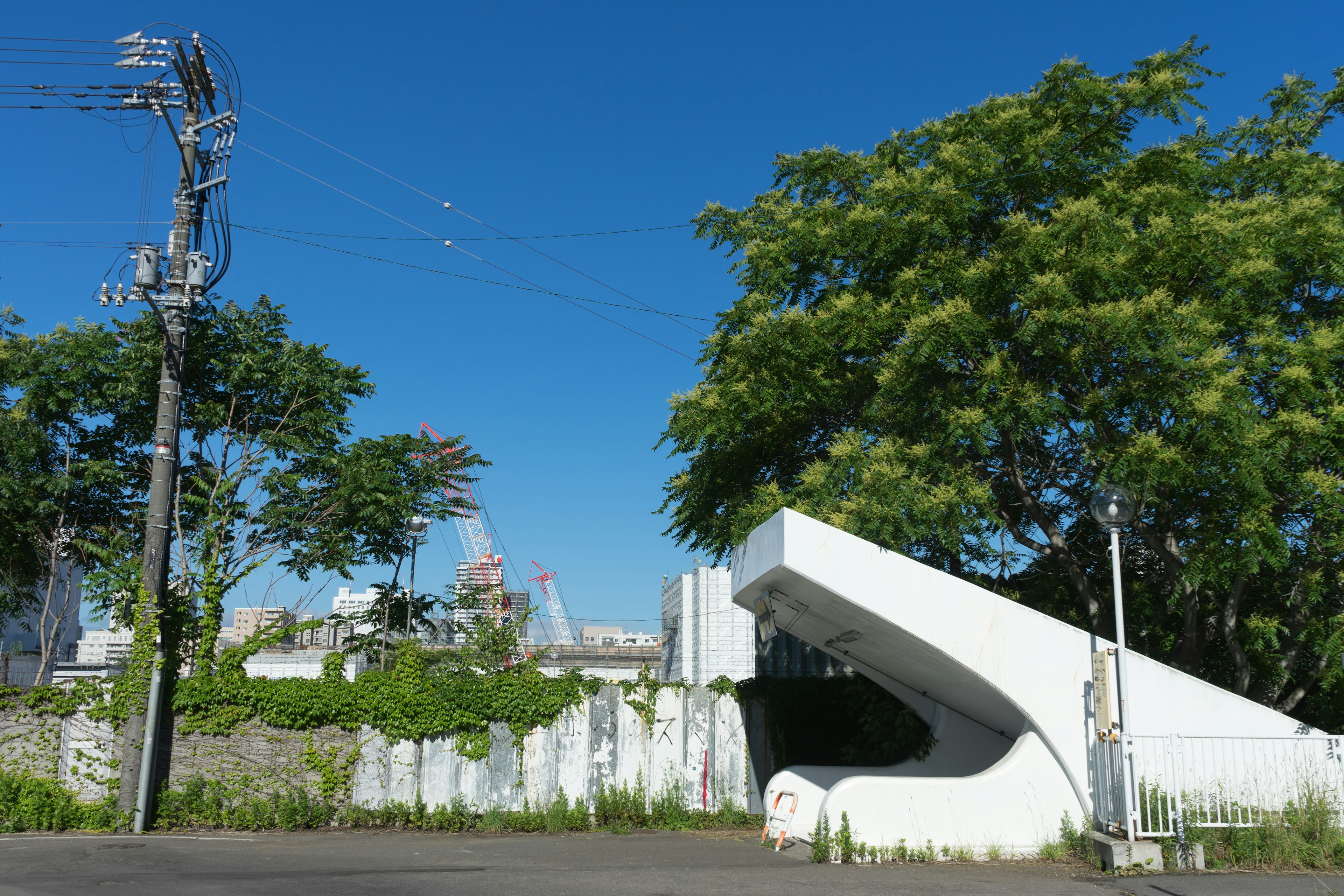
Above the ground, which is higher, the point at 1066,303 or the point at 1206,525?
the point at 1066,303

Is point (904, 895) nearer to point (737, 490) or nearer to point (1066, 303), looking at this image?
point (1066, 303)

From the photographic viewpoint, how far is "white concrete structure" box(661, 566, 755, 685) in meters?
30.1

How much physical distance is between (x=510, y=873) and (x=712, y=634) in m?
21.0

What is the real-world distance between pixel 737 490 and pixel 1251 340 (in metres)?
8.37

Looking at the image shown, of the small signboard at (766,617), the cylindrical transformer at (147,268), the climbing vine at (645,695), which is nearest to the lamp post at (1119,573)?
the small signboard at (766,617)

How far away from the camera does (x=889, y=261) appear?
573 inches

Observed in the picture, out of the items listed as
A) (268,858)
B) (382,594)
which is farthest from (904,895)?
(382,594)

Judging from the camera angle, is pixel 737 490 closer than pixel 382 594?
Yes

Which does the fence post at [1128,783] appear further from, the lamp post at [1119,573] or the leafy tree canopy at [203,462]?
the leafy tree canopy at [203,462]

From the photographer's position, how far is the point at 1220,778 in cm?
1009

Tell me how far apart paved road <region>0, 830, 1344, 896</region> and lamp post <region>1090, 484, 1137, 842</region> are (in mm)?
1122

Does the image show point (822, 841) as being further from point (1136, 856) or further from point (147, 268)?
point (147, 268)

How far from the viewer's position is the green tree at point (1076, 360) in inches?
450

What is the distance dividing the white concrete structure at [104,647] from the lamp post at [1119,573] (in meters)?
14.0
